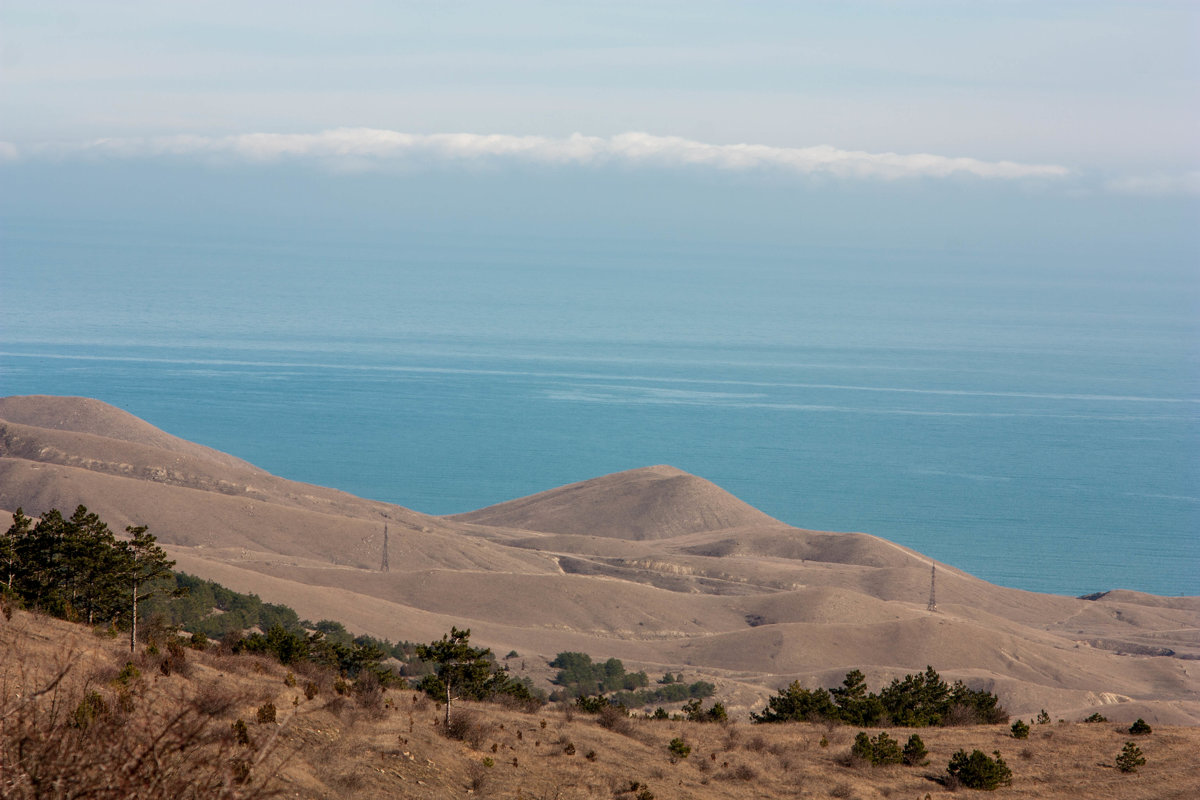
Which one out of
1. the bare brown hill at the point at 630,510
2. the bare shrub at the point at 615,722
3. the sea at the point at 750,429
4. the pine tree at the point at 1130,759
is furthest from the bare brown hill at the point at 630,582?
the sea at the point at 750,429

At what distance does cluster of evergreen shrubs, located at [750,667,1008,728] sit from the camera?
27547 mm

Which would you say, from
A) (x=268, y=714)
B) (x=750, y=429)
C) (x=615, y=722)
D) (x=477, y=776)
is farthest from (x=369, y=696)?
(x=750, y=429)

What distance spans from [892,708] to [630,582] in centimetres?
3282

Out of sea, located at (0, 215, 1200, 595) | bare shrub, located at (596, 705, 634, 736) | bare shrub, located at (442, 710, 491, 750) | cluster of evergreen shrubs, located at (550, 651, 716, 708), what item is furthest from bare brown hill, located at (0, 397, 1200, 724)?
sea, located at (0, 215, 1200, 595)

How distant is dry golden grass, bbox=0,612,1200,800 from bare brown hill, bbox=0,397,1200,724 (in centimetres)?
1643

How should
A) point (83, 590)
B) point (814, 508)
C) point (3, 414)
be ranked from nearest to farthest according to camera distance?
point (83, 590) < point (3, 414) < point (814, 508)

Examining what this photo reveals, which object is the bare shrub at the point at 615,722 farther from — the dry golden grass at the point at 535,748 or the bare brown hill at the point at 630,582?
the bare brown hill at the point at 630,582

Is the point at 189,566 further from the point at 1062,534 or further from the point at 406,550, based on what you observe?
the point at 1062,534

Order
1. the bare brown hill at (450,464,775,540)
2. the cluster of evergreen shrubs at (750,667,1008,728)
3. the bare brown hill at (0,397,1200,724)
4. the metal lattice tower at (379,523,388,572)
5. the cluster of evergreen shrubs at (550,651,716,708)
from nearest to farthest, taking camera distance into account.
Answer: the cluster of evergreen shrubs at (750,667,1008,728)
the cluster of evergreen shrubs at (550,651,716,708)
the bare brown hill at (0,397,1200,724)
the metal lattice tower at (379,523,388,572)
the bare brown hill at (450,464,775,540)

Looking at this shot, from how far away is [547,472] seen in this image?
12888 cm

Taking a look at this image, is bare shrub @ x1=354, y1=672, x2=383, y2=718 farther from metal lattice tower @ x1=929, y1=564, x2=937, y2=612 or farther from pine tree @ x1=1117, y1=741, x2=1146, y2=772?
metal lattice tower @ x1=929, y1=564, x2=937, y2=612

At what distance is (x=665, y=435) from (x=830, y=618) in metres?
88.3

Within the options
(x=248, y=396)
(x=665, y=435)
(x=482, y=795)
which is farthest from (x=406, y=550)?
(x=248, y=396)

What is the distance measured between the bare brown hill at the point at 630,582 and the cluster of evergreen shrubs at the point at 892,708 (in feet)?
25.9
